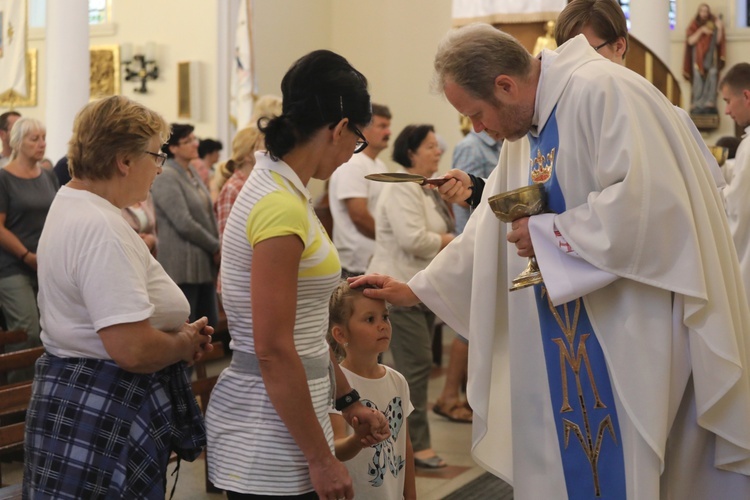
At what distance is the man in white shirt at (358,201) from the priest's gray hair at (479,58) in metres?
3.22

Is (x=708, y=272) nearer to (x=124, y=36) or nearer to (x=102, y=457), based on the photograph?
(x=102, y=457)

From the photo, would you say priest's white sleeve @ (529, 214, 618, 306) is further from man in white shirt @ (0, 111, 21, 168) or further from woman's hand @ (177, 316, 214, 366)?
man in white shirt @ (0, 111, 21, 168)

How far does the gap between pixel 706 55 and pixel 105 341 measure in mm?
13508

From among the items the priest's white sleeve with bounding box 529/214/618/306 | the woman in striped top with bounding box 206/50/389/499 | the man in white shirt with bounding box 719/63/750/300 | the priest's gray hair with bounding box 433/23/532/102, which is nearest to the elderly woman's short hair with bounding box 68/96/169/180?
the woman in striped top with bounding box 206/50/389/499

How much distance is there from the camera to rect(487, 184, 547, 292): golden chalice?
264 cm

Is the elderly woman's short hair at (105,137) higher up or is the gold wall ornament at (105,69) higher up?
the gold wall ornament at (105,69)

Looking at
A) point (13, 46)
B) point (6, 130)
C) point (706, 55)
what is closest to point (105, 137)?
point (6, 130)

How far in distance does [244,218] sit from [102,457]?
0.69m

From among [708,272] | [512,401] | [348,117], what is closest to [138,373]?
[348,117]

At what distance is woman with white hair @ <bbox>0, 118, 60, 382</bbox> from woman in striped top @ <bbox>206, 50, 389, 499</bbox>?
3.63 meters

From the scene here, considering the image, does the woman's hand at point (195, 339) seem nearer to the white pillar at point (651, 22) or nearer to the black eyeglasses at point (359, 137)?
the black eyeglasses at point (359, 137)

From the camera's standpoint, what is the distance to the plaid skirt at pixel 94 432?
2.38 metres

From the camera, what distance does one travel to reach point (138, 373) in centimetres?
243

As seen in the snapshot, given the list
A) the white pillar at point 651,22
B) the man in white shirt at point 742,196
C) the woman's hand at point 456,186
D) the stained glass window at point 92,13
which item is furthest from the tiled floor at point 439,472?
the stained glass window at point 92,13
